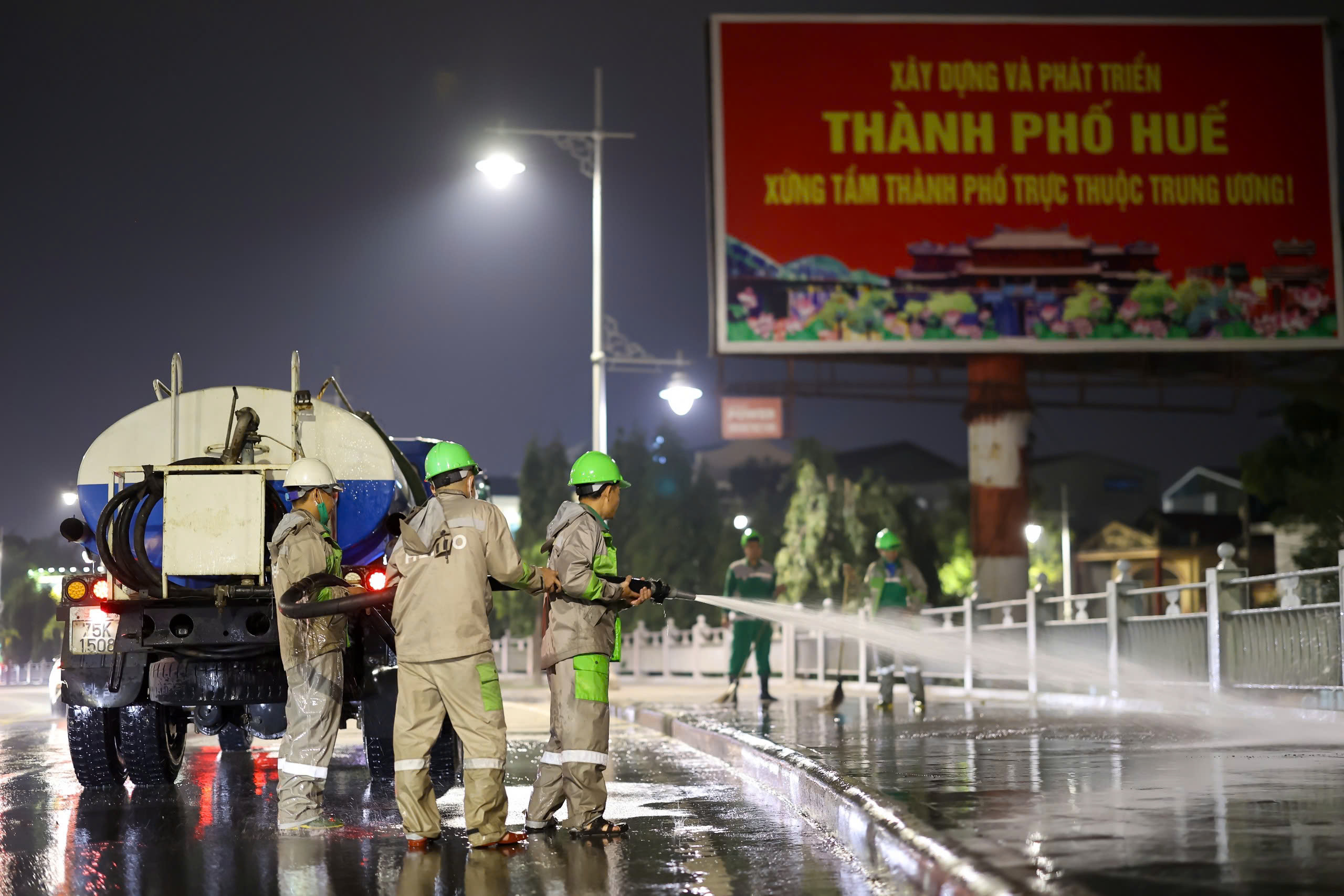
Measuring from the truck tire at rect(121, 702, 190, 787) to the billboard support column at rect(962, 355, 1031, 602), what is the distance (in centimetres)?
1900

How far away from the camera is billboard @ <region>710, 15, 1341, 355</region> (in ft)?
82.5

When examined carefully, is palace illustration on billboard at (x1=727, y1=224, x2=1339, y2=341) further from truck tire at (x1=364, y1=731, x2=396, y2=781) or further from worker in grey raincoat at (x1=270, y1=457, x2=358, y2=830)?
worker in grey raincoat at (x1=270, y1=457, x2=358, y2=830)

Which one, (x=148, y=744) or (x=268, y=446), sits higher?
(x=268, y=446)

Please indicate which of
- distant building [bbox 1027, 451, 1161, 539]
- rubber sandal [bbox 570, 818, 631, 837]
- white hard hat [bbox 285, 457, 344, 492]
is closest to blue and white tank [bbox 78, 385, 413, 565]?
white hard hat [bbox 285, 457, 344, 492]

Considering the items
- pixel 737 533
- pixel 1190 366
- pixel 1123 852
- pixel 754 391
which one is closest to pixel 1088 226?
pixel 1190 366

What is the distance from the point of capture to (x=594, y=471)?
26.7ft

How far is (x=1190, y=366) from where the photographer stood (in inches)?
1096

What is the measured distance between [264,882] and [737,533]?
52770 millimetres

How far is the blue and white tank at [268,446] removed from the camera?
9383 mm

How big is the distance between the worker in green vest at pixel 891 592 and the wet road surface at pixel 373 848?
5.69m

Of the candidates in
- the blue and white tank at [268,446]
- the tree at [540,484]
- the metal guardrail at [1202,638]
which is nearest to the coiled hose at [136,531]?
the blue and white tank at [268,446]

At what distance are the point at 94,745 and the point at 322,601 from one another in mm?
3030

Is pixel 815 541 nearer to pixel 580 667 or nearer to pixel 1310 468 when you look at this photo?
pixel 1310 468

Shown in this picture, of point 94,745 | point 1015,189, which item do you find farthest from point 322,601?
point 1015,189
